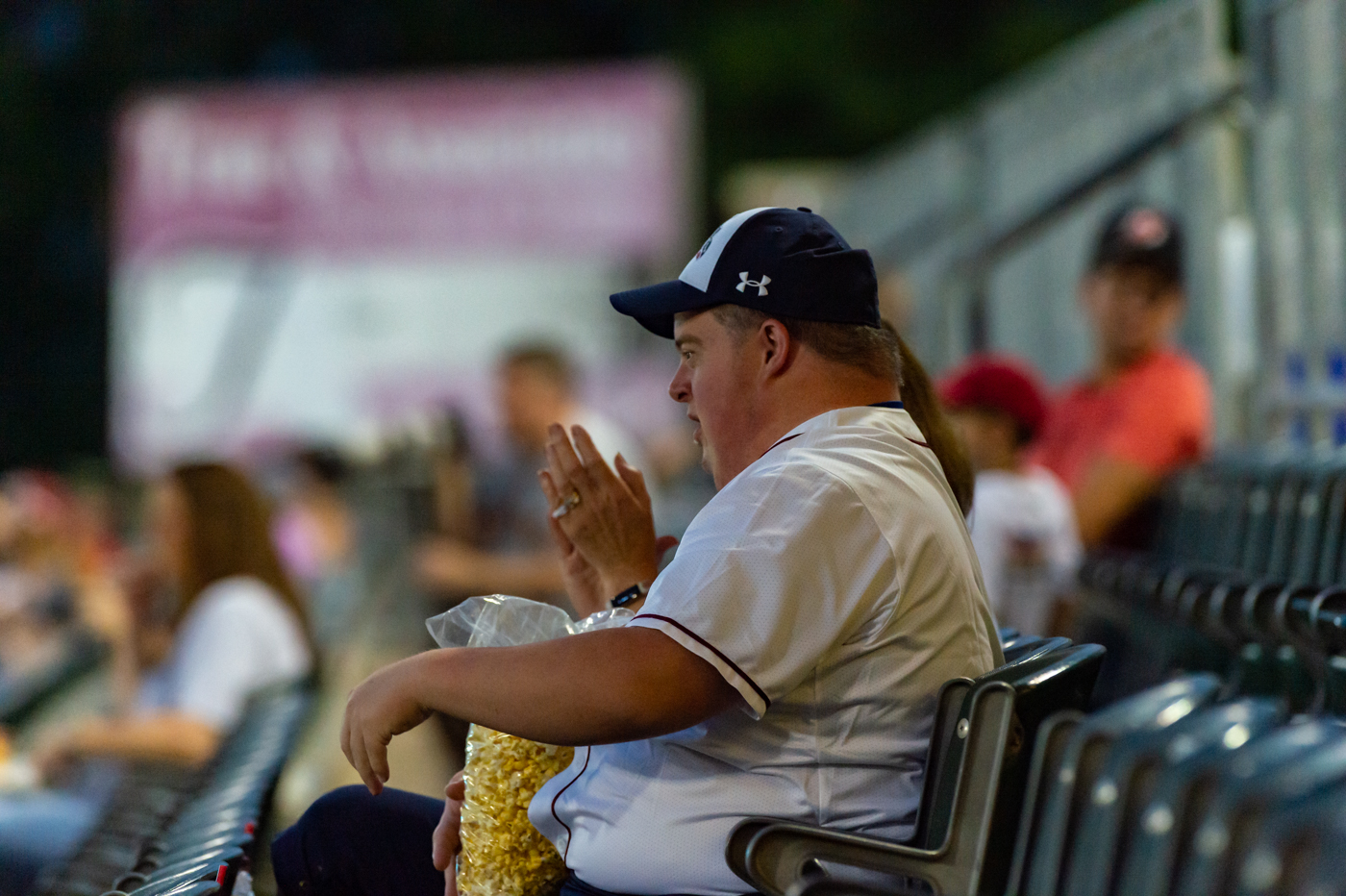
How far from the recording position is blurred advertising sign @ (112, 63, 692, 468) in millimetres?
14453

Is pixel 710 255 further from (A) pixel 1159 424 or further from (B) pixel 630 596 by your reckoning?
(A) pixel 1159 424

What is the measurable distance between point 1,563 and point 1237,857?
31.0 feet

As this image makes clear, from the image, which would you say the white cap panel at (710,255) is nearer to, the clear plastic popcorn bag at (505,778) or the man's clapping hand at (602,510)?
the man's clapping hand at (602,510)

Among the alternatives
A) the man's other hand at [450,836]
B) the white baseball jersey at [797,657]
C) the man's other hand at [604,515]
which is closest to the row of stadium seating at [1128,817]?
the white baseball jersey at [797,657]

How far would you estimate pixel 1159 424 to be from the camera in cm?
448

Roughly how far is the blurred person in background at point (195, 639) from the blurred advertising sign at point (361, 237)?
9253 millimetres

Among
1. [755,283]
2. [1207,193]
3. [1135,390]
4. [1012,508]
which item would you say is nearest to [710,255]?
[755,283]

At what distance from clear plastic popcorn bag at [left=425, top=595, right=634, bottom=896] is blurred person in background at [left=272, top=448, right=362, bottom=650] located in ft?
20.8

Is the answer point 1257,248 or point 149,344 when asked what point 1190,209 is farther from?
point 149,344

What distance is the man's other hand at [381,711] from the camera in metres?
2.04

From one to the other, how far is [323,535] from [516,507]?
7.62ft

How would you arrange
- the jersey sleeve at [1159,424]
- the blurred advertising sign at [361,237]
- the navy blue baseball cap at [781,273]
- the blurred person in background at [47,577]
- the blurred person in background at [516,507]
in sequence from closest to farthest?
the navy blue baseball cap at [781,273]
the jersey sleeve at [1159,424]
the blurred person in background at [516,507]
the blurred person in background at [47,577]
the blurred advertising sign at [361,237]

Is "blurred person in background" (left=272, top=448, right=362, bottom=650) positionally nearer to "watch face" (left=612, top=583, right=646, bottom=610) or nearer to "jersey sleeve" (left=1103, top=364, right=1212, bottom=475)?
"jersey sleeve" (left=1103, top=364, right=1212, bottom=475)

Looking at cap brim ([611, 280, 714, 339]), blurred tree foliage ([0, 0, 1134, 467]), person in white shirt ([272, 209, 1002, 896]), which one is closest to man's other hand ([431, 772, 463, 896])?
person in white shirt ([272, 209, 1002, 896])
